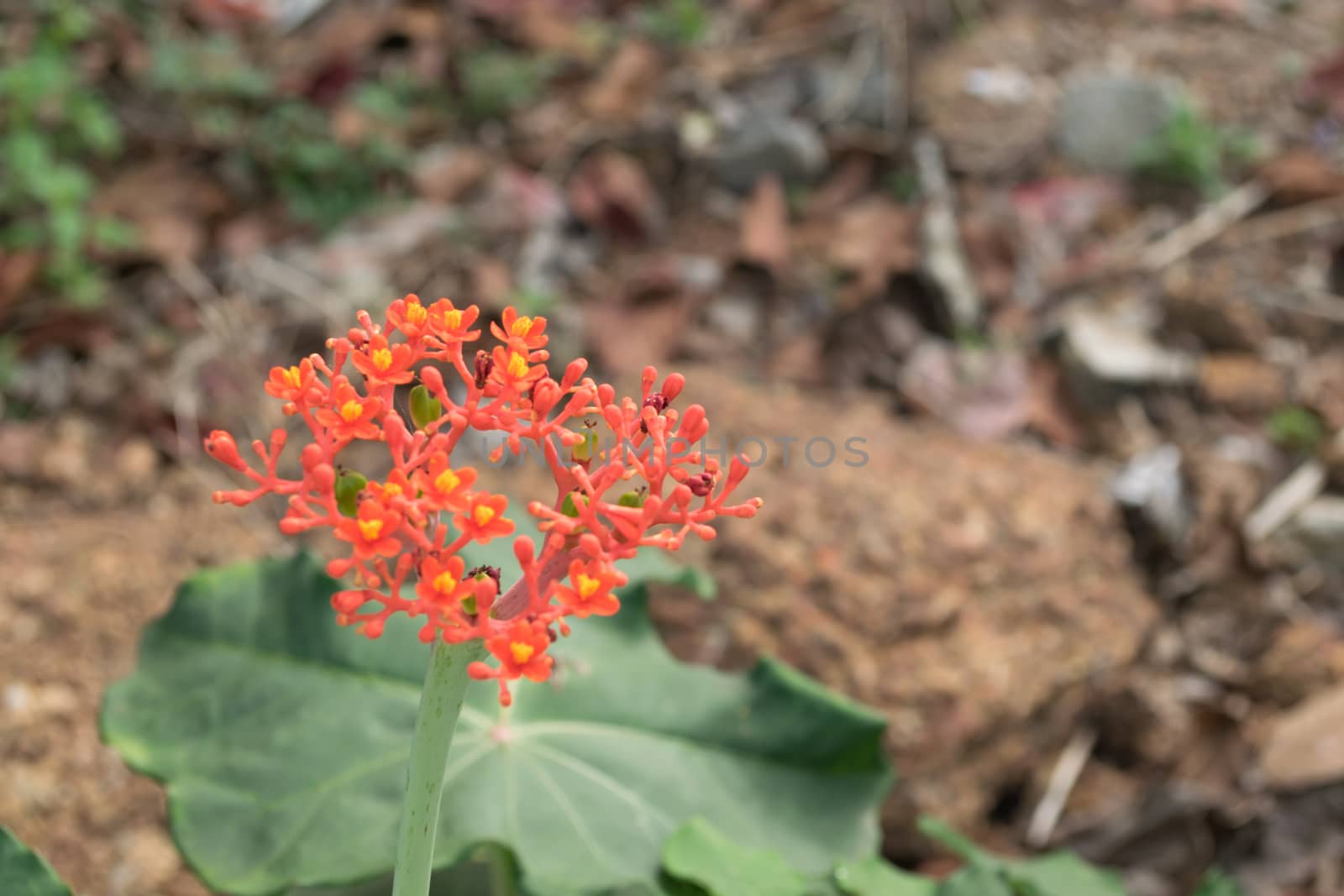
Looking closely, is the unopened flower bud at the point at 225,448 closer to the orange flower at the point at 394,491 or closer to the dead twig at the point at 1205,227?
the orange flower at the point at 394,491

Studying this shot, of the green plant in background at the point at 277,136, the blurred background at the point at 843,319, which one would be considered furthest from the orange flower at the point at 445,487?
the green plant in background at the point at 277,136

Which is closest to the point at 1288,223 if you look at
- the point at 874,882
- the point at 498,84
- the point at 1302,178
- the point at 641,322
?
the point at 1302,178

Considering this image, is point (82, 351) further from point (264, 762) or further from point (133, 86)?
point (264, 762)

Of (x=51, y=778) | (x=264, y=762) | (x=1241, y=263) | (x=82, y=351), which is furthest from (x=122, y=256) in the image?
(x=1241, y=263)

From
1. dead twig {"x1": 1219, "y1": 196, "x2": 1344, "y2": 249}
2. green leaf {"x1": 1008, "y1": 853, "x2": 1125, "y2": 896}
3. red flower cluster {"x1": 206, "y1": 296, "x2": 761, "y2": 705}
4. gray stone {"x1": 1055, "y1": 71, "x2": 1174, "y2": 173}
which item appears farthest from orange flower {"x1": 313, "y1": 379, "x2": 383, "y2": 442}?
gray stone {"x1": 1055, "y1": 71, "x2": 1174, "y2": 173}

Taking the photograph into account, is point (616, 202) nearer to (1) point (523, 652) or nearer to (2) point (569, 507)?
(2) point (569, 507)
